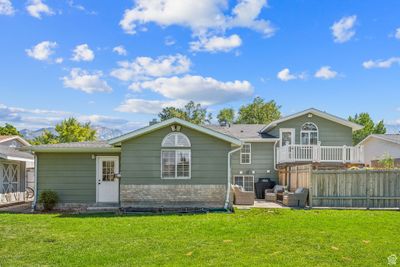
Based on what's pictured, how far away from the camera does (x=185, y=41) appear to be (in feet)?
68.4

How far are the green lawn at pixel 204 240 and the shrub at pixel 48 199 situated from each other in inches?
98.0

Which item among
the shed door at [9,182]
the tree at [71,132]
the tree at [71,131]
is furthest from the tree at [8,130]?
the shed door at [9,182]

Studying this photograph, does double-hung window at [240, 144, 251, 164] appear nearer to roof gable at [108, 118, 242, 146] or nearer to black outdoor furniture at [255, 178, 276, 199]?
black outdoor furniture at [255, 178, 276, 199]

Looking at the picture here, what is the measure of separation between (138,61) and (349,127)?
12718mm

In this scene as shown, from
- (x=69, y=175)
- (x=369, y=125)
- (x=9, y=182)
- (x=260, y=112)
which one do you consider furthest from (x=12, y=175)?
(x=369, y=125)

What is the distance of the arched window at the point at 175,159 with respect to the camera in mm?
13836

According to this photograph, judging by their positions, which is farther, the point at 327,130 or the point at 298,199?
the point at 327,130

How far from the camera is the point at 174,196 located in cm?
1374

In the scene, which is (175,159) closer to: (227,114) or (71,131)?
(71,131)

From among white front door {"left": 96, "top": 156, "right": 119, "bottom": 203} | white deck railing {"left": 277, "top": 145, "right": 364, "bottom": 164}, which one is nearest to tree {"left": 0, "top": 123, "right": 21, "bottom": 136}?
white front door {"left": 96, "top": 156, "right": 119, "bottom": 203}

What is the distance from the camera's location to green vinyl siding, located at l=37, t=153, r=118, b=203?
48.8 feet

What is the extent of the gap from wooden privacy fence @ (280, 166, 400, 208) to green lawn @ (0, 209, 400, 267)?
2.43 m

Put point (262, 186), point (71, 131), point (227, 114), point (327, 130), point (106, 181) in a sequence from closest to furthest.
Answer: point (106, 181)
point (262, 186)
point (327, 130)
point (71, 131)
point (227, 114)

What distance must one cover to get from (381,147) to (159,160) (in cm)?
1926
